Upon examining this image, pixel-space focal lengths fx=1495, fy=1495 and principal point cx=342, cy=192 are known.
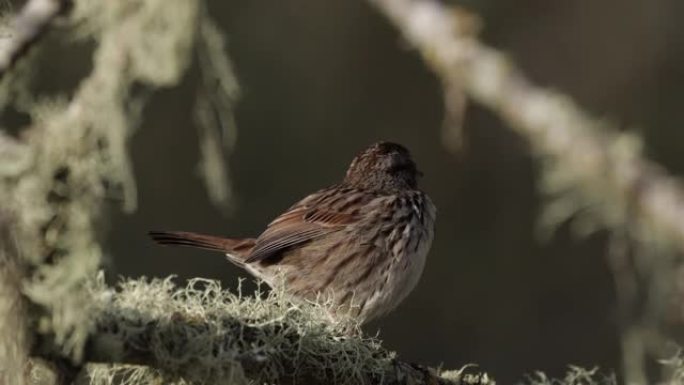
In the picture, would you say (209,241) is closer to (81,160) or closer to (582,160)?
(81,160)

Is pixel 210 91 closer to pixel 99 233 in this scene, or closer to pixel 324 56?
pixel 99 233

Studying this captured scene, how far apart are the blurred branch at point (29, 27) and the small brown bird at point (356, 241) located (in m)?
2.58

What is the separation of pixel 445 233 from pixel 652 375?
2.01m

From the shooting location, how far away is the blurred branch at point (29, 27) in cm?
196

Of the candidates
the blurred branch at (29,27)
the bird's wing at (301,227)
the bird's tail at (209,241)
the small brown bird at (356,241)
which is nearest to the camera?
the blurred branch at (29,27)

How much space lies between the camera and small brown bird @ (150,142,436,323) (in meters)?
4.73

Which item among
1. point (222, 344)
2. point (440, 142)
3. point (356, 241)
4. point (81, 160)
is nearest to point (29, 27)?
point (81, 160)

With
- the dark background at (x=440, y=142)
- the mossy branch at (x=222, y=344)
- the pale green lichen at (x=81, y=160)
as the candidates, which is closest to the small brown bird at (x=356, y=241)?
the mossy branch at (x=222, y=344)

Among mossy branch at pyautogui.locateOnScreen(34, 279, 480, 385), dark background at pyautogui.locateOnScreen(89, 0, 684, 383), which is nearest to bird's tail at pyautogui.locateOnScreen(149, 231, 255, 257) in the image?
dark background at pyautogui.locateOnScreen(89, 0, 684, 383)

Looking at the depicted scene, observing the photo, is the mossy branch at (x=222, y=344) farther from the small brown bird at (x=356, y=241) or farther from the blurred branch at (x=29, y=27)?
the small brown bird at (x=356, y=241)

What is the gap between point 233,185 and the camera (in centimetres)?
751

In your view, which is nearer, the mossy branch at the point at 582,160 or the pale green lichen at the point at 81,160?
the mossy branch at the point at 582,160

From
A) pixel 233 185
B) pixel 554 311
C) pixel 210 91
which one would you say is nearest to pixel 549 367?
pixel 554 311

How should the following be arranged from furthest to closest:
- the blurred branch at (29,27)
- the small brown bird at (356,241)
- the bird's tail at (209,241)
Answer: the bird's tail at (209,241), the small brown bird at (356,241), the blurred branch at (29,27)
